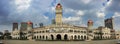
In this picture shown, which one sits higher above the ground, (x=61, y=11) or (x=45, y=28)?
(x=61, y=11)

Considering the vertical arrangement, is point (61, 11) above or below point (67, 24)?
above

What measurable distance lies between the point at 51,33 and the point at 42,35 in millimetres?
11181

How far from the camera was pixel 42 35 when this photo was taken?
555 feet

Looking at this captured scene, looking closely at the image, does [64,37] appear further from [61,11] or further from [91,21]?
[91,21]

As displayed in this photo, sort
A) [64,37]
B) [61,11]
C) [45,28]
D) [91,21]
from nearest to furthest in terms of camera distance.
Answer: [64,37]
[45,28]
[61,11]
[91,21]

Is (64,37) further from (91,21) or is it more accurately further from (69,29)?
(91,21)

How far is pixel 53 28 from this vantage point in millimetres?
163000

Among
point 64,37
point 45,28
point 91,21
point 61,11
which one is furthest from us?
point 91,21

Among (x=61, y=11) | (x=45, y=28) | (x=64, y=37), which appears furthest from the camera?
(x=61, y=11)

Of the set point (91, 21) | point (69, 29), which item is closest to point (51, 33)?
point (69, 29)

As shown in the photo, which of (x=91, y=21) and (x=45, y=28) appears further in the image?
(x=91, y=21)

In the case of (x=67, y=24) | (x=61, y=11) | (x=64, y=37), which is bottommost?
(x=64, y=37)

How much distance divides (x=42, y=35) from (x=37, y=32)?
467 inches

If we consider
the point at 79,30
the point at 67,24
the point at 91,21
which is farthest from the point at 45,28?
the point at 91,21
